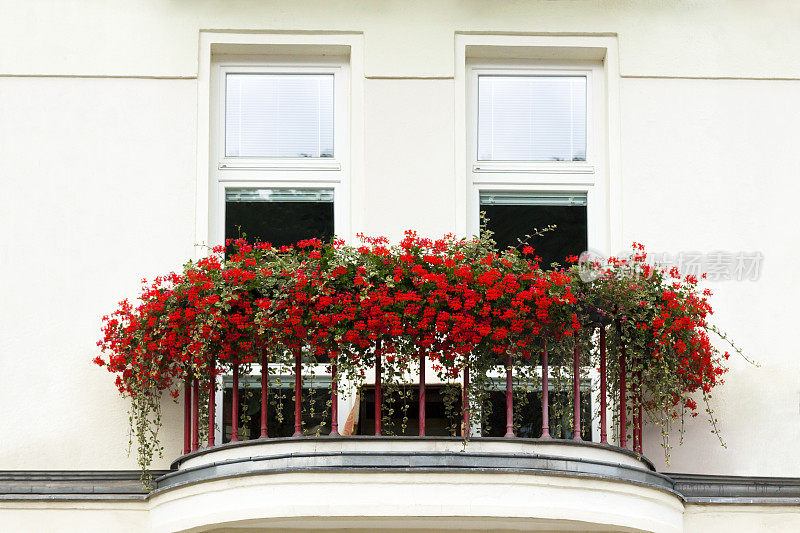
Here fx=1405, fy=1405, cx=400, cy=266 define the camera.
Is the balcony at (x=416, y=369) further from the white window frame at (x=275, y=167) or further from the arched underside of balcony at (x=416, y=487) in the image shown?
the white window frame at (x=275, y=167)

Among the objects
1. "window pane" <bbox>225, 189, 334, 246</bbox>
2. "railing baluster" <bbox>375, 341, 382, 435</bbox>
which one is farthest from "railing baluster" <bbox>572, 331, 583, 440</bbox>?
"window pane" <bbox>225, 189, 334, 246</bbox>

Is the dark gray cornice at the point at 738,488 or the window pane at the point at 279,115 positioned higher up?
the window pane at the point at 279,115

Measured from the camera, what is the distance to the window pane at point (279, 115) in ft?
28.1

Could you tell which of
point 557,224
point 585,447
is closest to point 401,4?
point 557,224

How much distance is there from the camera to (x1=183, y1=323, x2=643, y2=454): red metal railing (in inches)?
273

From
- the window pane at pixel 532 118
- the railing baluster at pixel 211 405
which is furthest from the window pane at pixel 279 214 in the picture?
the railing baluster at pixel 211 405

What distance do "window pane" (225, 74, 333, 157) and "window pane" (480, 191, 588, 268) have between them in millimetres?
1075

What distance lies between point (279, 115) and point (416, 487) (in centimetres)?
286

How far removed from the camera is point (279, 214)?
8453 millimetres

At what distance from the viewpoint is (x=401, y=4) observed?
337 inches

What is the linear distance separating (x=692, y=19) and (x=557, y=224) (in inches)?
59.0

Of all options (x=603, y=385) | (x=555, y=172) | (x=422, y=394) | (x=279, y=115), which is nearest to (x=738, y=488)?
(x=603, y=385)

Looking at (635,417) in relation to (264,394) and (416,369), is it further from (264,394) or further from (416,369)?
(264,394)

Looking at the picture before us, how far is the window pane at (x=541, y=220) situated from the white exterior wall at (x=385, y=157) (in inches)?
12.8
